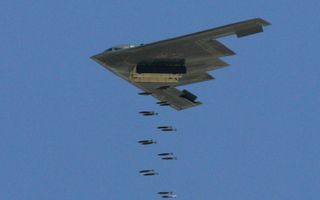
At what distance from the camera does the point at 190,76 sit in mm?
172125

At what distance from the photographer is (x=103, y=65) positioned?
169500 millimetres

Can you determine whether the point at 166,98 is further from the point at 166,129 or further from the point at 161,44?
Result: the point at 161,44

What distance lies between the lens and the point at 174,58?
16625 centimetres

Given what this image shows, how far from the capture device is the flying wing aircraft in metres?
162

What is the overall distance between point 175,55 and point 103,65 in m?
9.01

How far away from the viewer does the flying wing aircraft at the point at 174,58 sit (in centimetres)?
16225

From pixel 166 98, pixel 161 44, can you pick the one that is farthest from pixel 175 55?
pixel 166 98

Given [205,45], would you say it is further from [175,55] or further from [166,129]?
[166,129]

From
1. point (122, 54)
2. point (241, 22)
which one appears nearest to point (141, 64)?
point (122, 54)

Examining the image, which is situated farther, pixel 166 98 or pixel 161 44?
pixel 166 98

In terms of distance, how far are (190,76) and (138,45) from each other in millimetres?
9755

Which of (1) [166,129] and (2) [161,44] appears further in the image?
(1) [166,129]

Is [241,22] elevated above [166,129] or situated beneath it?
elevated above

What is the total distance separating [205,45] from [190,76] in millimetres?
8641
